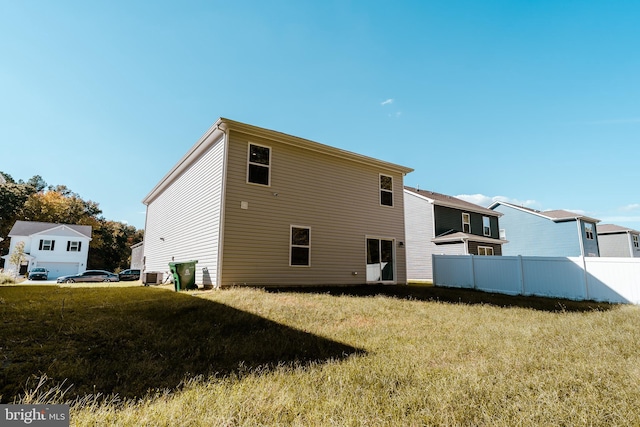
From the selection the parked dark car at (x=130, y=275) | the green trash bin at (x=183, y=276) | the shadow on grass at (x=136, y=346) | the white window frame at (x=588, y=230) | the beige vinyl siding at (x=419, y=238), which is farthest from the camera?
the white window frame at (x=588, y=230)

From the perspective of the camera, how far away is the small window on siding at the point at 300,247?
1058 centimetres

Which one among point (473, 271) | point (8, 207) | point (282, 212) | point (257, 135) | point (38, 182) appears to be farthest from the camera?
point (38, 182)

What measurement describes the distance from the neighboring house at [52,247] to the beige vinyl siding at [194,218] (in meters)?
24.2

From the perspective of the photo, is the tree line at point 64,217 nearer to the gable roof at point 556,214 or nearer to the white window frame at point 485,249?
the white window frame at point 485,249

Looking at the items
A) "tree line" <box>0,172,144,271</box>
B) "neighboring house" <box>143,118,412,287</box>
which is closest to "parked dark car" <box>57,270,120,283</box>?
"neighboring house" <box>143,118,412,287</box>

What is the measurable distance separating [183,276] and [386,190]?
29.9 feet

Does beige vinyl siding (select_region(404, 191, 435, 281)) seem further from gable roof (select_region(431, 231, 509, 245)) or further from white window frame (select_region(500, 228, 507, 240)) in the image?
white window frame (select_region(500, 228, 507, 240))

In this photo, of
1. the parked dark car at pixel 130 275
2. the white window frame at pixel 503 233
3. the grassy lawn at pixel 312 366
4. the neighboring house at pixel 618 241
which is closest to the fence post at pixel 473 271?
the grassy lawn at pixel 312 366

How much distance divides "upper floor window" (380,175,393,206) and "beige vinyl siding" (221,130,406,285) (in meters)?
0.24

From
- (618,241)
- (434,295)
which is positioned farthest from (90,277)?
(618,241)

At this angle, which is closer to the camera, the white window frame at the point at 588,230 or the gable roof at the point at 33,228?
the white window frame at the point at 588,230

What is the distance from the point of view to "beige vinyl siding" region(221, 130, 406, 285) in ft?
31.4

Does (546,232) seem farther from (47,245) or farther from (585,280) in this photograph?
(47,245)

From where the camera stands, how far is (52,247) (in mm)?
32469
